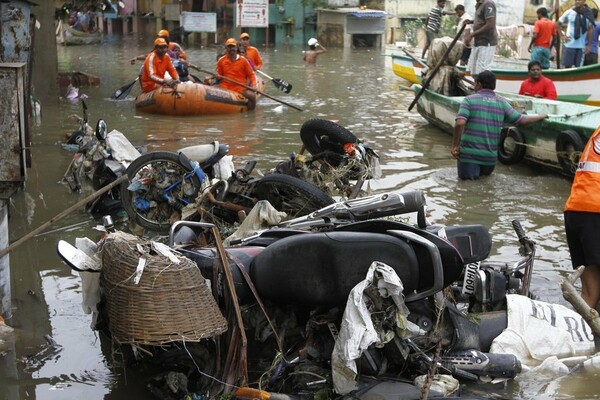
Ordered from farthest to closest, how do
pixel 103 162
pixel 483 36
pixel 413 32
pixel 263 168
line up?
1. pixel 413 32
2. pixel 483 36
3. pixel 263 168
4. pixel 103 162

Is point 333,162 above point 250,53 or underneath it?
underneath

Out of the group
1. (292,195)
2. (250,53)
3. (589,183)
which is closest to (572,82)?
(250,53)

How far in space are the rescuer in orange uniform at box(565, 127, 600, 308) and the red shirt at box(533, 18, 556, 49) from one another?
12.8m

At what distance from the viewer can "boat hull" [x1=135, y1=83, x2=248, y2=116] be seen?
15.7 metres

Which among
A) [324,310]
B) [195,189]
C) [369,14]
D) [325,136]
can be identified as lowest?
[324,310]

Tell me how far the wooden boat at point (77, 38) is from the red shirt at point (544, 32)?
73.9 feet

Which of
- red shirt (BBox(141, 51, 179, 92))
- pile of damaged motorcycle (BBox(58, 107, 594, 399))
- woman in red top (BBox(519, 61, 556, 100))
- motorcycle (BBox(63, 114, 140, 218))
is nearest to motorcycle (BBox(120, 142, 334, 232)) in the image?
motorcycle (BBox(63, 114, 140, 218))

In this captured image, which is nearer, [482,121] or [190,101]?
[482,121]

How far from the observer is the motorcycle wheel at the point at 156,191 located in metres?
7.95

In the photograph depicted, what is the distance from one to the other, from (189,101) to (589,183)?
10840 millimetres

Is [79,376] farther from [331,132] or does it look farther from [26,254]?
[331,132]

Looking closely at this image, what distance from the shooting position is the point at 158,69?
53.2ft

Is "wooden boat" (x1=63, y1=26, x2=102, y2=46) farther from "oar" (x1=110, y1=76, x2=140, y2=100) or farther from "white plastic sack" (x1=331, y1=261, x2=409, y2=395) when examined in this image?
"white plastic sack" (x1=331, y1=261, x2=409, y2=395)

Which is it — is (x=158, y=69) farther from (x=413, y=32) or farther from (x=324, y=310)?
(x=413, y=32)
